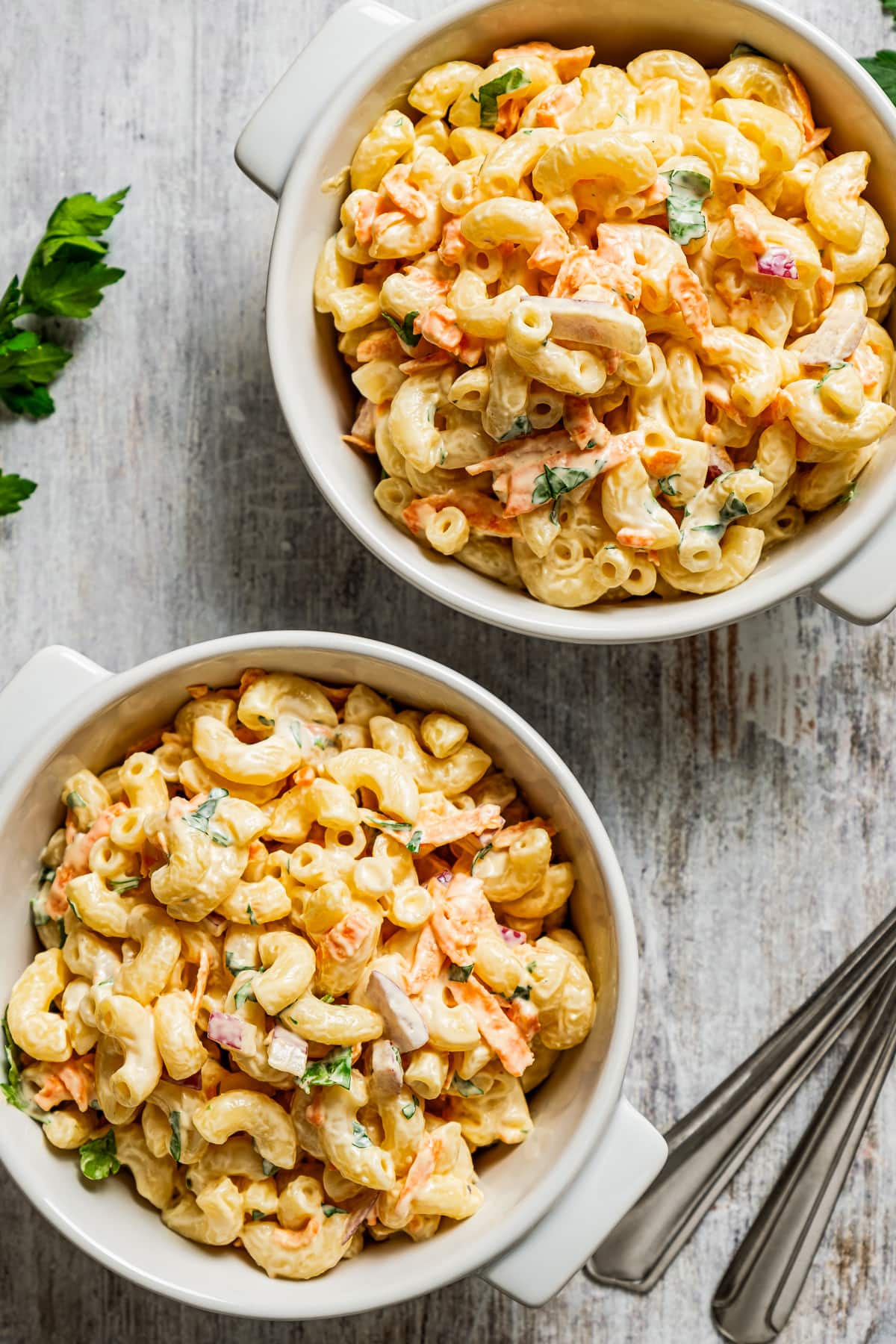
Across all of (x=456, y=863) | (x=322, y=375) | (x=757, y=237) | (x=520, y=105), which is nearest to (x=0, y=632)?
(x=322, y=375)

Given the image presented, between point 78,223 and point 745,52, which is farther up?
point 745,52

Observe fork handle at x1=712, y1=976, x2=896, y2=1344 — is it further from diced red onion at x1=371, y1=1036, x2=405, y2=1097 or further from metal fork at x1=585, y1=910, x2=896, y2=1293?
diced red onion at x1=371, y1=1036, x2=405, y2=1097

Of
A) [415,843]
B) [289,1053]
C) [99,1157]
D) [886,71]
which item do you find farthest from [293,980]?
[886,71]

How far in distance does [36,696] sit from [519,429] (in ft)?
1.66

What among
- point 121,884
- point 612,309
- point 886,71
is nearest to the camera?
point 612,309

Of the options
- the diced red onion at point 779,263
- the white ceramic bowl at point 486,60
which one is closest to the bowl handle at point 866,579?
the white ceramic bowl at point 486,60

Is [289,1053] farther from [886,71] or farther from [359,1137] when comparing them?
[886,71]

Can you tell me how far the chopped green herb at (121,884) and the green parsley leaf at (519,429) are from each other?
520 mm

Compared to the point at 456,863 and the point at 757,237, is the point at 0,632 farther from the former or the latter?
the point at 757,237

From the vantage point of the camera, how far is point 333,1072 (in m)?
1.07

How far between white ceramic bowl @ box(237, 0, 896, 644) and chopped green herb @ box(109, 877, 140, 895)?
0.37 meters

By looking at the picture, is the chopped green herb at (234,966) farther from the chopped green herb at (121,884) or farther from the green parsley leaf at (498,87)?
the green parsley leaf at (498,87)

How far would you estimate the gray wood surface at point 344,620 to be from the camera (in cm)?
143

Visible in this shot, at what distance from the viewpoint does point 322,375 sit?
1.26m
